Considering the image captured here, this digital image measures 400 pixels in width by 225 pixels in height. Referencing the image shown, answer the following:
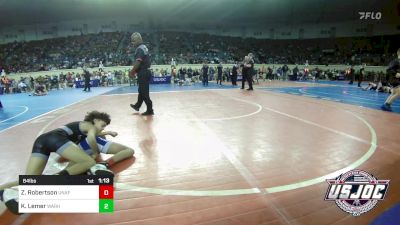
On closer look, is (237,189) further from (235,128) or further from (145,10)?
(145,10)

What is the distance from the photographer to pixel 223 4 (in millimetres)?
28328

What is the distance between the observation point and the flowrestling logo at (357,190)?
2594mm

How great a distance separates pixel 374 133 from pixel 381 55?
28681 mm

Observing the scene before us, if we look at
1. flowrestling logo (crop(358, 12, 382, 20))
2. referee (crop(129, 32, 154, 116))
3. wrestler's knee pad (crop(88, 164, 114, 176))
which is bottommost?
wrestler's knee pad (crop(88, 164, 114, 176))

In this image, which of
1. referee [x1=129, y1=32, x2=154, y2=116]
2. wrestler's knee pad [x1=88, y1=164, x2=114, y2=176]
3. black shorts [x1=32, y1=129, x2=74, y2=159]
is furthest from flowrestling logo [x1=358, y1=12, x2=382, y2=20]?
black shorts [x1=32, y1=129, x2=74, y2=159]

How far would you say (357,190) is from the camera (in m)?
2.59

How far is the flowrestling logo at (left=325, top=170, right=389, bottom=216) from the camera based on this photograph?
2.59 m

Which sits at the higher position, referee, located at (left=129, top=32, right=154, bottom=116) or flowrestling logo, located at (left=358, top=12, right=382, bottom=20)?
flowrestling logo, located at (left=358, top=12, right=382, bottom=20)
